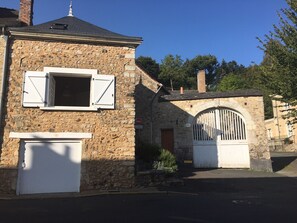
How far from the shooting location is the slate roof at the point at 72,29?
9539mm

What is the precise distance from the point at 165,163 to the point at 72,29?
588 cm

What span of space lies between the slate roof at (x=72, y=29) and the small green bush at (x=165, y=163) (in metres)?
4.34

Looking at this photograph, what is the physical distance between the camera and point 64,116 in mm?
9375

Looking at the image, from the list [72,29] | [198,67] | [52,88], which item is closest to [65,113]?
[52,88]

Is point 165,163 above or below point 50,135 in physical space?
below

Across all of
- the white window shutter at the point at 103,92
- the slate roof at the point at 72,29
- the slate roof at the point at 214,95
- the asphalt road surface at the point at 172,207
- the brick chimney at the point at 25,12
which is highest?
the brick chimney at the point at 25,12

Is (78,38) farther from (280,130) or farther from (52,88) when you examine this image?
(280,130)

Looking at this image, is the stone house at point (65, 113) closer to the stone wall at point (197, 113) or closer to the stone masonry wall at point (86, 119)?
the stone masonry wall at point (86, 119)

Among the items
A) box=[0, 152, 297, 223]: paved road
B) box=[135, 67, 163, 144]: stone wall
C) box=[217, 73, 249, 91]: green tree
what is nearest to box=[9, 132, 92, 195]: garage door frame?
box=[0, 152, 297, 223]: paved road

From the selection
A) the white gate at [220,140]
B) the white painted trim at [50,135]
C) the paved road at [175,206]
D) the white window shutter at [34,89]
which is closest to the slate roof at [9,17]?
the white window shutter at [34,89]

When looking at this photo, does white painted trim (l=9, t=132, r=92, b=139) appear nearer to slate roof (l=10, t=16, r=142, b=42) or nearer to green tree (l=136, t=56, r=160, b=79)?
slate roof (l=10, t=16, r=142, b=42)

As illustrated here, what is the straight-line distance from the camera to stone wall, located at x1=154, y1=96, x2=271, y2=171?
14195 millimetres

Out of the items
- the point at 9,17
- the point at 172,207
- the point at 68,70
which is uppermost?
the point at 9,17

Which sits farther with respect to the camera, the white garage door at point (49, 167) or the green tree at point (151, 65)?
the green tree at point (151, 65)
